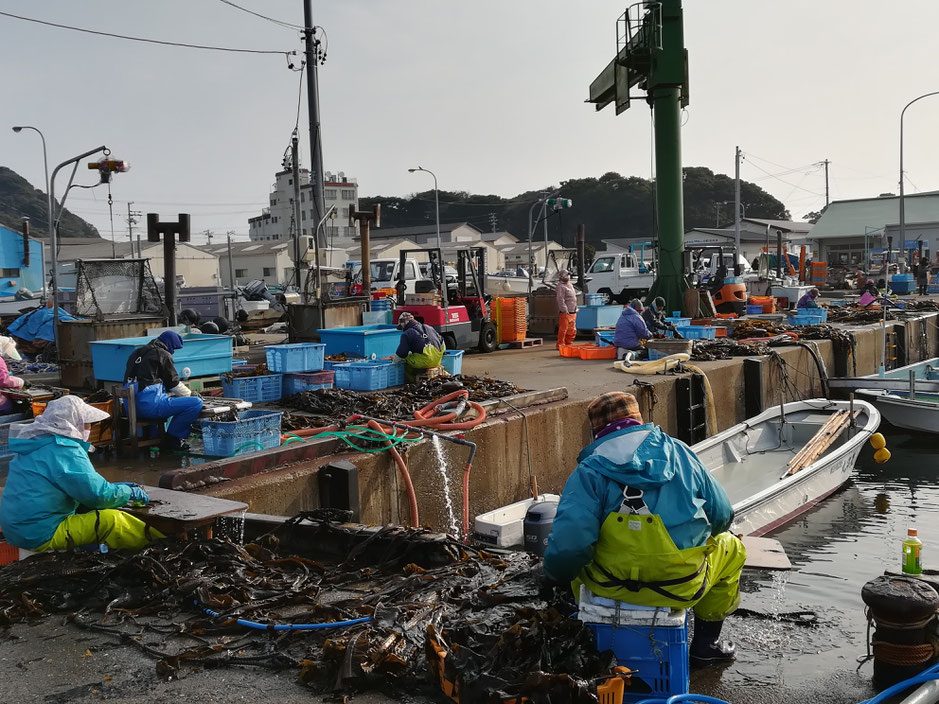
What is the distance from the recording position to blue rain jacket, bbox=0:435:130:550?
498cm

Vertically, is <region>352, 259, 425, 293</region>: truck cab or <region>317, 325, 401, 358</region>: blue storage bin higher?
<region>352, 259, 425, 293</region>: truck cab

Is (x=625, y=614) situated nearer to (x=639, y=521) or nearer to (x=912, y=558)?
(x=639, y=521)

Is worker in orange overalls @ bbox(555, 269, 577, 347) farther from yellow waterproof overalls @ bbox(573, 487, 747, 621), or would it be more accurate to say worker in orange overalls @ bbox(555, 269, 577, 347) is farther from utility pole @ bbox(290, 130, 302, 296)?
yellow waterproof overalls @ bbox(573, 487, 747, 621)

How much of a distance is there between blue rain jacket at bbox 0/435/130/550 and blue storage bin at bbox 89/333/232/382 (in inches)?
200

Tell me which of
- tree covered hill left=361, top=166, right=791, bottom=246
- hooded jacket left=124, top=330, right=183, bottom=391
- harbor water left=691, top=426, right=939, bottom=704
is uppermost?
tree covered hill left=361, top=166, right=791, bottom=246

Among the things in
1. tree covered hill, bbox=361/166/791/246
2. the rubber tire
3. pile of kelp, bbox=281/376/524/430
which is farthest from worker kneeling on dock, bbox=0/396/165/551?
tree covered hill, bbox=361/166/791/246

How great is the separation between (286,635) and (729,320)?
17698 millimetres

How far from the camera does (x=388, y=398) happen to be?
10375mm

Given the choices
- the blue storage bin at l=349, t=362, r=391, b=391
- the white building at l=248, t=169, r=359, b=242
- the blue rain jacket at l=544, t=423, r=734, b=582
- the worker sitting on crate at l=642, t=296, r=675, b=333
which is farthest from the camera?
the white building at l=248, t=169, r=359, b=242

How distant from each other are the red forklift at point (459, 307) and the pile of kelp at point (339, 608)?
10.1 m

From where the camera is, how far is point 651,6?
19.0 m

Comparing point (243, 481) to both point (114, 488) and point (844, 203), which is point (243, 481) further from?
point (844, 203)

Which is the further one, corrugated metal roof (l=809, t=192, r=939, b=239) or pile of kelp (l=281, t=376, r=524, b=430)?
corrugated metal roof (l=809, t=192, r=939, b=239)

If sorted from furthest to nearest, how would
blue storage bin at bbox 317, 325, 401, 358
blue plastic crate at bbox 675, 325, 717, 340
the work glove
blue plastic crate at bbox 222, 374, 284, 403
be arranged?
blue plastic crate at bbox 675, 325, 717, 340
blue storage bin at bbox 317, 325, 401, 358
blue plastic crate at bbox 222, 374, 284, 403
the work glove
